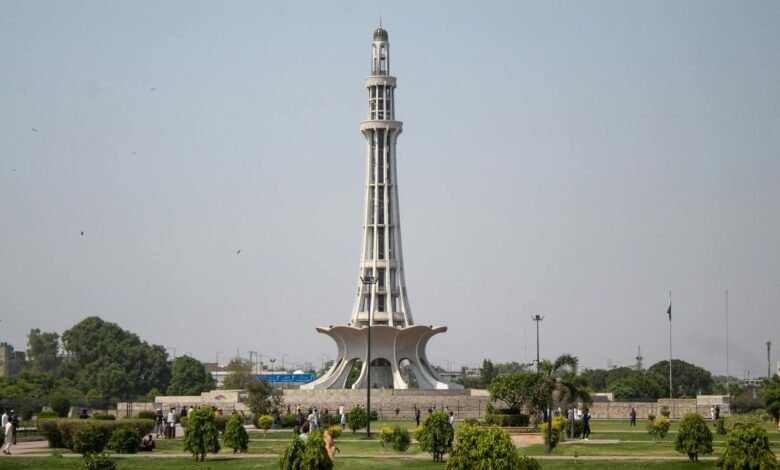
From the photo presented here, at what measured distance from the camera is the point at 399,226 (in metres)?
72.0

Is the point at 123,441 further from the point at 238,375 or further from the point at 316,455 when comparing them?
the point at 238,375

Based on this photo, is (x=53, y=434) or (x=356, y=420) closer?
(x=53, y=434)

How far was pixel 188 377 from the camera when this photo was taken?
96.8m

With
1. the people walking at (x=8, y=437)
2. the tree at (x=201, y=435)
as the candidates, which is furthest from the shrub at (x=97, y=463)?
the people walking at (x=8, y=437)

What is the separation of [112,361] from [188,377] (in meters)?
6.95

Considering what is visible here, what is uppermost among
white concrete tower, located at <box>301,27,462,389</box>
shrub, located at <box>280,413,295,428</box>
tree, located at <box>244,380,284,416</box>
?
white concrete tower, located at <box>301,27,462,389</box>

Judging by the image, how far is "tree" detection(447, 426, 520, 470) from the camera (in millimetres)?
19688

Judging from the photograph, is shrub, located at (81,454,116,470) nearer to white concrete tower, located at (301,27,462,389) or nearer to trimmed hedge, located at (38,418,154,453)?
trimmed hedge, located at (38,418,154,453)

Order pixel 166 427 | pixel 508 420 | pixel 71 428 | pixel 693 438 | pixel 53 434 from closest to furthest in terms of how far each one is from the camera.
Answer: pixel 693 438 → pixel 71 428 → pixel 53 434 → pixel 166 427 → pixel 508 420

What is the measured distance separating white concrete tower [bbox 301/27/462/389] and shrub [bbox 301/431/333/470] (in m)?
49.9

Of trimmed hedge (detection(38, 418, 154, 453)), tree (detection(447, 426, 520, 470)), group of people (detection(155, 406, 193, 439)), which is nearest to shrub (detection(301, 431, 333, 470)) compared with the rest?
tree (detection(447, 426, 520, 470))

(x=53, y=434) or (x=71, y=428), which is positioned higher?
(x=71, y=428)

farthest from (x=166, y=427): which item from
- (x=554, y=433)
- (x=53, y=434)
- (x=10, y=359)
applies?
(x=10, y=359)

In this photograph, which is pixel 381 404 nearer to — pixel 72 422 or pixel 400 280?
pixel 400 280
